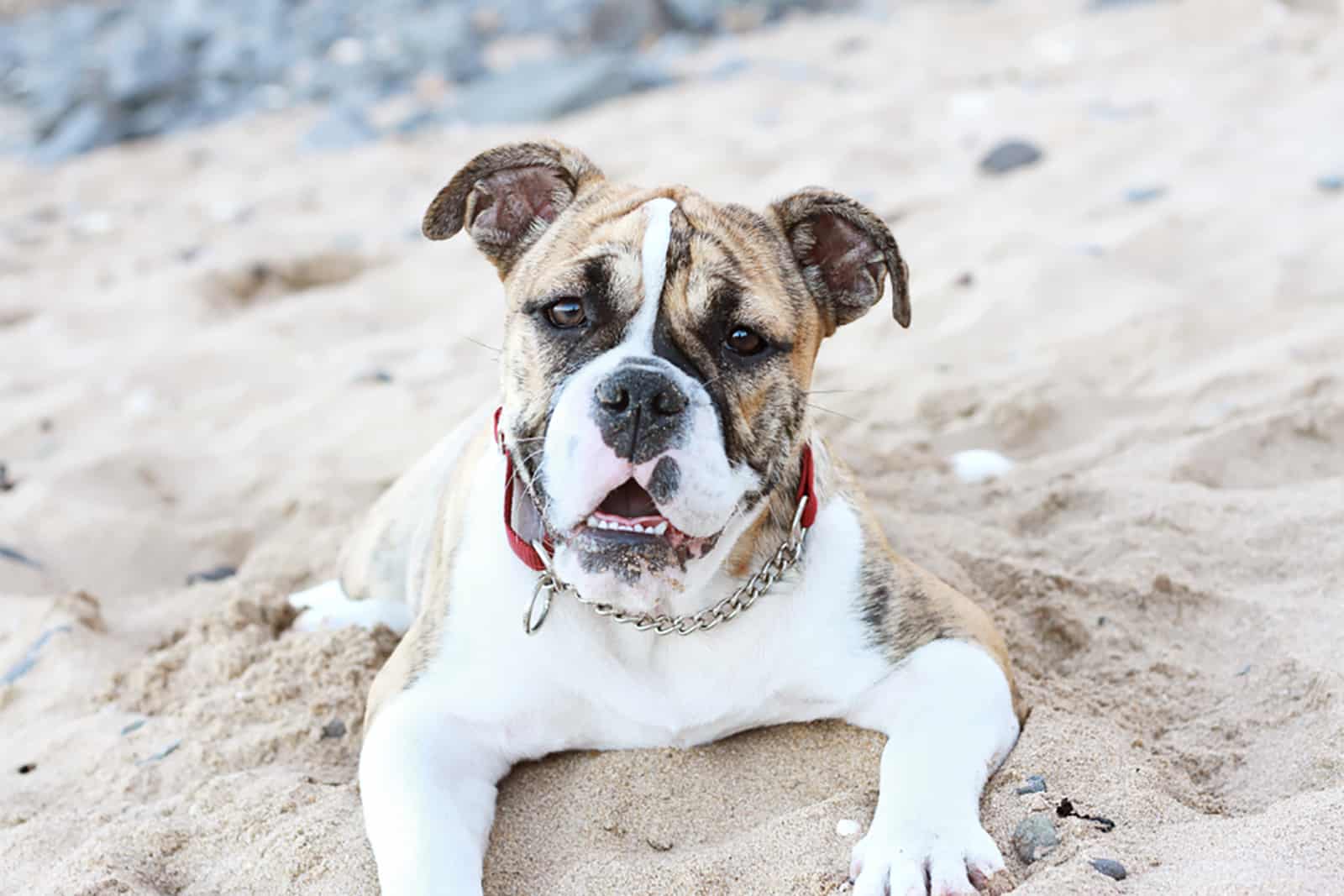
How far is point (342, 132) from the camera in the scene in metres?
11.1

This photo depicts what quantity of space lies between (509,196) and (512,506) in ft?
2.76

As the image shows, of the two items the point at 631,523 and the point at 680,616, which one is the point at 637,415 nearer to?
the point at 631,523

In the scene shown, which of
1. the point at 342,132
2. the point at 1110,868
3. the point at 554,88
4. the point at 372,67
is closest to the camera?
the point at 1110,868

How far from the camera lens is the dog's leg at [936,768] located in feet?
8.50

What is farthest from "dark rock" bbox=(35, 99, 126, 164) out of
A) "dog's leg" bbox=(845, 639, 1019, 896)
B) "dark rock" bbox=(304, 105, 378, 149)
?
"dog's leg" bbox=(845, 639, 1019, 896)

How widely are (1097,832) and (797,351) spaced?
1252mm

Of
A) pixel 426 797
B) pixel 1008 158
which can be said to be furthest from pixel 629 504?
pixel 1008 158

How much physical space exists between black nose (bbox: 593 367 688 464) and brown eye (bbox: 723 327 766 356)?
357mm

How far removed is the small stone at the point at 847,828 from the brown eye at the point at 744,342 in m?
1.04

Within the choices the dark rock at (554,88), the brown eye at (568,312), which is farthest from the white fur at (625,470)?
the dark rock at (554,88)

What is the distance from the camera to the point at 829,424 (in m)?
5.27

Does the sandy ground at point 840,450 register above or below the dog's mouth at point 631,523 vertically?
below

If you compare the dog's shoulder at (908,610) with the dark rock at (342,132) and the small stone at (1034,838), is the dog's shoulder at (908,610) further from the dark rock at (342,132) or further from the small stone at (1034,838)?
the dark rock at (342,132)

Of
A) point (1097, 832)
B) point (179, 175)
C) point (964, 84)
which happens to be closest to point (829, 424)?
point (1097, 832)
